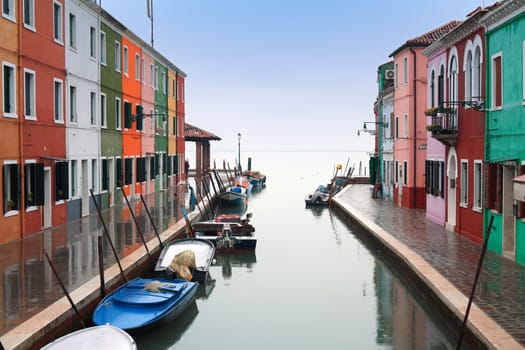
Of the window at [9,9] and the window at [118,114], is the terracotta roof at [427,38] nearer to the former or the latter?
the window at [118,114]

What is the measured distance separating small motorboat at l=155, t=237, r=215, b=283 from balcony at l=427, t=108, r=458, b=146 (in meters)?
7.83

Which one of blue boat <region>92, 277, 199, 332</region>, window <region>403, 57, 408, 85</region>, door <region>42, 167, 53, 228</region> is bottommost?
blue boat <region>92, 277, 199, 332</region>

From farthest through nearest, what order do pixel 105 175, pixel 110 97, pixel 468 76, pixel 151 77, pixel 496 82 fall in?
pixel 151 77, pixel 110 97, pixel 105 175, pixel 468 76, pixel 496 82

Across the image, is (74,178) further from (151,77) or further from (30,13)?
(151,77)

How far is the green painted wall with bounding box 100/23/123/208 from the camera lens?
28953mm

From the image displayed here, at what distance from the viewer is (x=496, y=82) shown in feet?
57.8

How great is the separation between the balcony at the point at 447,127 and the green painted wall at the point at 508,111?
9.19 ft

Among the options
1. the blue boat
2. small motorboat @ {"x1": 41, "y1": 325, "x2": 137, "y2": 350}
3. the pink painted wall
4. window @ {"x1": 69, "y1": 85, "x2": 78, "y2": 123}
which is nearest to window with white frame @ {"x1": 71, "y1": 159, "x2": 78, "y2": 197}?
window @ {"x1": 69, "y1": 85, "x2": 78, "y2": 123}

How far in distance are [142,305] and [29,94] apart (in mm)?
10317

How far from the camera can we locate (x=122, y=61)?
32.1 metres

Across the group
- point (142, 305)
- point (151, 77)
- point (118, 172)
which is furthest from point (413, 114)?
point (142, 305)

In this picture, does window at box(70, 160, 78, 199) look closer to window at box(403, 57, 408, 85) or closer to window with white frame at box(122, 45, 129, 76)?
window with white frame at box(122, 45, 129, 76)

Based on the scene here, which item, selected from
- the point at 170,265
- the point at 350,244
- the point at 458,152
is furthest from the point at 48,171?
the point at 458,152

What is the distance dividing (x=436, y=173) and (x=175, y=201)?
1446 cm
